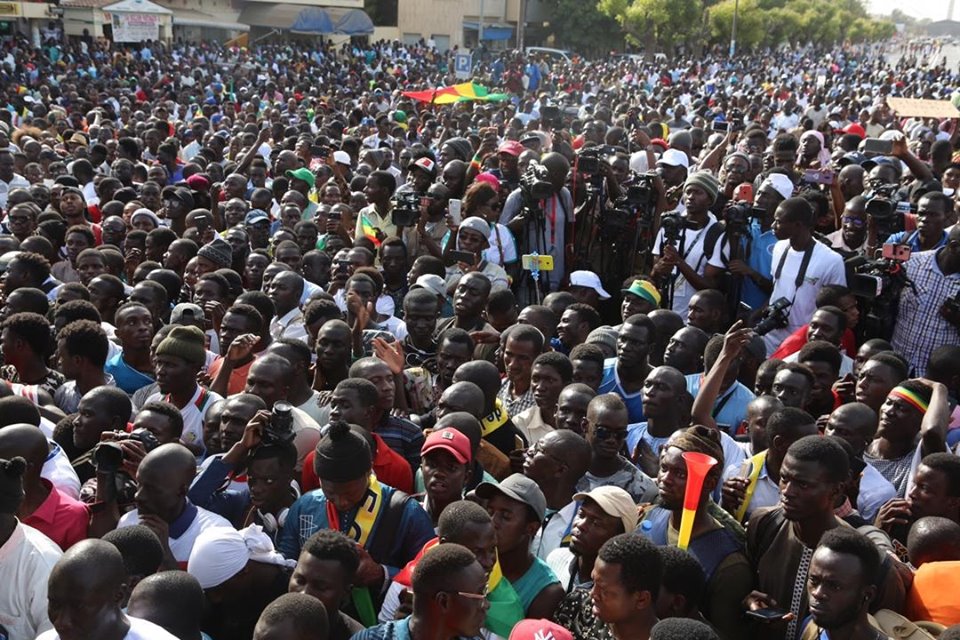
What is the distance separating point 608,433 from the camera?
4.29m

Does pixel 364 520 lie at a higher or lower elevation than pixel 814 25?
lower

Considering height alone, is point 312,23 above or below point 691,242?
above

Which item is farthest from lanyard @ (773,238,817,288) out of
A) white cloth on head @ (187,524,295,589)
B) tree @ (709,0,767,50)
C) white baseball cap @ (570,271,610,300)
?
tree @ (709,0,767,50)

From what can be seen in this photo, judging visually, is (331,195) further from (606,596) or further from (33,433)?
(606,596)

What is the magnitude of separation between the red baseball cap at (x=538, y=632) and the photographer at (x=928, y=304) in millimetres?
3854

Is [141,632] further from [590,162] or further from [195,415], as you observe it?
[590,162]

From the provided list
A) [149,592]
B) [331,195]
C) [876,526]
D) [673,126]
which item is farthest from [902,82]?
[149,592]

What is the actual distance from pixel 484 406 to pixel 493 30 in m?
46.0

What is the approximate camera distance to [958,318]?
5730mm

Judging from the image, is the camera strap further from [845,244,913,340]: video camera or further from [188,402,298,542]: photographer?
[188,402,298,542]: photographer

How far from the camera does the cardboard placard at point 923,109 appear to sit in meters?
13.4

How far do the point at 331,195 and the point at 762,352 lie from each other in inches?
187

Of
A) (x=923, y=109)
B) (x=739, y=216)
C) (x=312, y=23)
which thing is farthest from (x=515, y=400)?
(x=312, y=23)

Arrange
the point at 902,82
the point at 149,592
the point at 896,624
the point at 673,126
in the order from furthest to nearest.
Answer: the point at 902,82 → the point at 673,126 → the point at 896,624 → the point at 149,592
